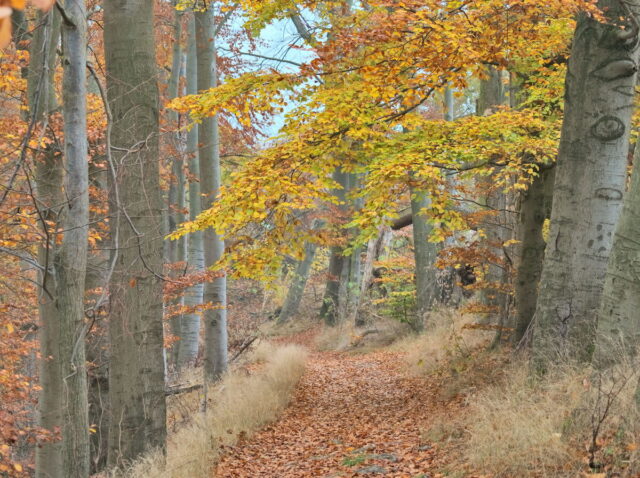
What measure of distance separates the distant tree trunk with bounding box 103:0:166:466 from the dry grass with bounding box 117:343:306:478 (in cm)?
51

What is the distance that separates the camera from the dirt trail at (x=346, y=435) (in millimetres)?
6168

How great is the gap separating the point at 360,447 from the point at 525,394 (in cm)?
216

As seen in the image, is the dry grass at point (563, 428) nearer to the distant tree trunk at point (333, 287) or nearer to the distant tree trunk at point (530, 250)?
the distant tree trunk at point (530, 250)

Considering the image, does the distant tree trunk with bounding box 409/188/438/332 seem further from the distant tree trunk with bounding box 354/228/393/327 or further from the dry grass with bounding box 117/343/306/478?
the dry grass with bounding box 117/343/306/478

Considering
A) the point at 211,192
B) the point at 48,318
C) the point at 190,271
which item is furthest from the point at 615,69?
the point at 190,271

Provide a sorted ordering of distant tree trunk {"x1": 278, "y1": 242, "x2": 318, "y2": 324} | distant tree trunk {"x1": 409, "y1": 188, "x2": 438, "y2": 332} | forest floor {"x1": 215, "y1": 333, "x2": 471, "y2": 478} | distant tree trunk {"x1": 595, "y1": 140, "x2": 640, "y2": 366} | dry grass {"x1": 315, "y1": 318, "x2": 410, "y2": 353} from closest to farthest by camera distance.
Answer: distant tree trunk {"x1": 595, "y1": 140, "x2": 640, "y2": 366}
forest floor {"x1": 215, "y1": 333, "x2": 471, "y2": 478}
distant tree trunk {"x1": 409, "y1": 188, "x2": 438, "y2": 332}
dry grass {"x1": 315, "y1": 318, "x2": 410, "y2": 353}
distant tree trunk {"x1": 278, "y1": 242, "x2": 318, "y2": 324}

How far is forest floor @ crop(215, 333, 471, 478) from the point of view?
605 centimetres

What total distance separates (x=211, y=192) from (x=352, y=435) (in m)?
5.46

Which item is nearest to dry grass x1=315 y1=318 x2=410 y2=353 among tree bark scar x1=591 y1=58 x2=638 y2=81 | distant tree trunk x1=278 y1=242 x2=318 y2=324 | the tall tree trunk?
distant tree trunk x1=278 y1=242 x2=318 y2=324

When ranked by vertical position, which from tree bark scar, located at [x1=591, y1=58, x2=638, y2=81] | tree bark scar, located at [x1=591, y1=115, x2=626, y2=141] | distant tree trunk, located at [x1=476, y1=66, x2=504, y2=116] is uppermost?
distant tree trunk, located at [x1=476, y1=66, x2=504, y2=116]

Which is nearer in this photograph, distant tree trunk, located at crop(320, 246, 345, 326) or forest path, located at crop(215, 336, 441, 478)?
forest path, located at crop(215, 336, 441, 478)

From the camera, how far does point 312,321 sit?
2411cm

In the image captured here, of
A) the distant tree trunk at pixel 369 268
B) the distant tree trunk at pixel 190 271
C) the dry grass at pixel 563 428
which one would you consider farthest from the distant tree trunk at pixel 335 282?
the dry grass at pixel 563 428

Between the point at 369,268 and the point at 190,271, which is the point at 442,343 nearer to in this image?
the point at 190,271
